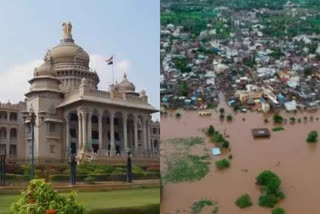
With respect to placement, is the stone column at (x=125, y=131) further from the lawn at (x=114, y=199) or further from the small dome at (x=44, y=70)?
the lawn at (x=114, y=199)

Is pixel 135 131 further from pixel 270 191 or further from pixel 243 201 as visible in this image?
pixel 270 191

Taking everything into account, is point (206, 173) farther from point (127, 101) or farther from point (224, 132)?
point (127, 101)

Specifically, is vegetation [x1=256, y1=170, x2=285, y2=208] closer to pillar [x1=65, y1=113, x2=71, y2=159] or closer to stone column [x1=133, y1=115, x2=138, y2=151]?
stone column [x1=133, y1=115, x2=138, y2=151]

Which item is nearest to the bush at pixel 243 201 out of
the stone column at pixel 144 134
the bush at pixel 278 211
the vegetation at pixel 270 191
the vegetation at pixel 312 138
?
the vegetation at pixel 270 191

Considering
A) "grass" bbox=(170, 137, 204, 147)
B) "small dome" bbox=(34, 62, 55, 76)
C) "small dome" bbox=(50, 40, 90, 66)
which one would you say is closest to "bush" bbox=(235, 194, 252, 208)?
"grass" bbox=(170, 137, 204, 147)

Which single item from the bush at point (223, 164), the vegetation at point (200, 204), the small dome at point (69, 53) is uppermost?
the small dome at point (69, 53)

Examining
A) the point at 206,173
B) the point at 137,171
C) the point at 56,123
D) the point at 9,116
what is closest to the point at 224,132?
the point at 206,173

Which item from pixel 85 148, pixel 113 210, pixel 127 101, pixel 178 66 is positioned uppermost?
pixel 178 66
